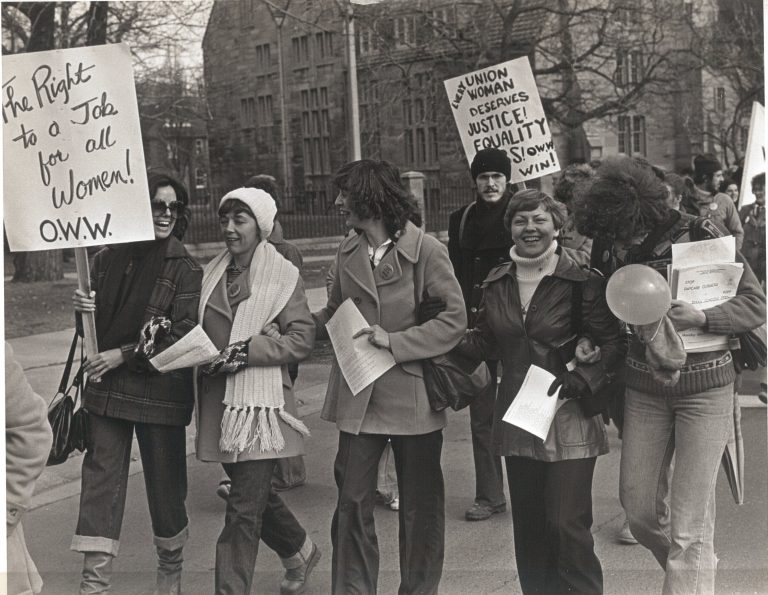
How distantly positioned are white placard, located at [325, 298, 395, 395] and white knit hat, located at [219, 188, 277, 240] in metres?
0.50

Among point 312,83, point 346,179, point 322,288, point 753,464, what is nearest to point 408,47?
point 322,288

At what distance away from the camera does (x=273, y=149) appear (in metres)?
36.8

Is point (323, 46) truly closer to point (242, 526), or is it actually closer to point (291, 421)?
point (291, 421)

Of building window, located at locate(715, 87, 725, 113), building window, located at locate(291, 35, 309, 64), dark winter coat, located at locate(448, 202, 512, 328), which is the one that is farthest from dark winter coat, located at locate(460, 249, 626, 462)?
building window, located at locate(715, 87, 725, 113)

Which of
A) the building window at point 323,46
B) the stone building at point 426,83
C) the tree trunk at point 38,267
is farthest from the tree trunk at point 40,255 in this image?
the building window at point 323,46

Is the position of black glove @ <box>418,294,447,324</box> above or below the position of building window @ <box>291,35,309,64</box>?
below

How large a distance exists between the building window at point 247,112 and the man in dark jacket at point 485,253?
30124mm

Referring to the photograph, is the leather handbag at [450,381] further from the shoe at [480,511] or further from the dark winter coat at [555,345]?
the shoe at [480,511]

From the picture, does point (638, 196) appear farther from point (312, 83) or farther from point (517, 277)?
point (312, 83)

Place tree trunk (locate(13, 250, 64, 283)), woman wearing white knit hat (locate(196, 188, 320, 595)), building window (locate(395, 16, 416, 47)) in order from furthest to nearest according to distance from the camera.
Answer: building window (locate(395, 16, 416, 47))
tree trunk (locate(13, 250, 64, 283))
woman wearing white knit hat (locate(196, 188, 320, 595))

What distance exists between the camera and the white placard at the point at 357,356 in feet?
14.9

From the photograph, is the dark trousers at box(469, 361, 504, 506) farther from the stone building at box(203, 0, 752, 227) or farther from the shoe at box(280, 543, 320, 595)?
the stone building at box(203, 0, 752, 227)

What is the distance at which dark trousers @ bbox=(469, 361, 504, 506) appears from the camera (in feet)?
19.9

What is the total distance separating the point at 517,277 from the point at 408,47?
18985 millimetres
